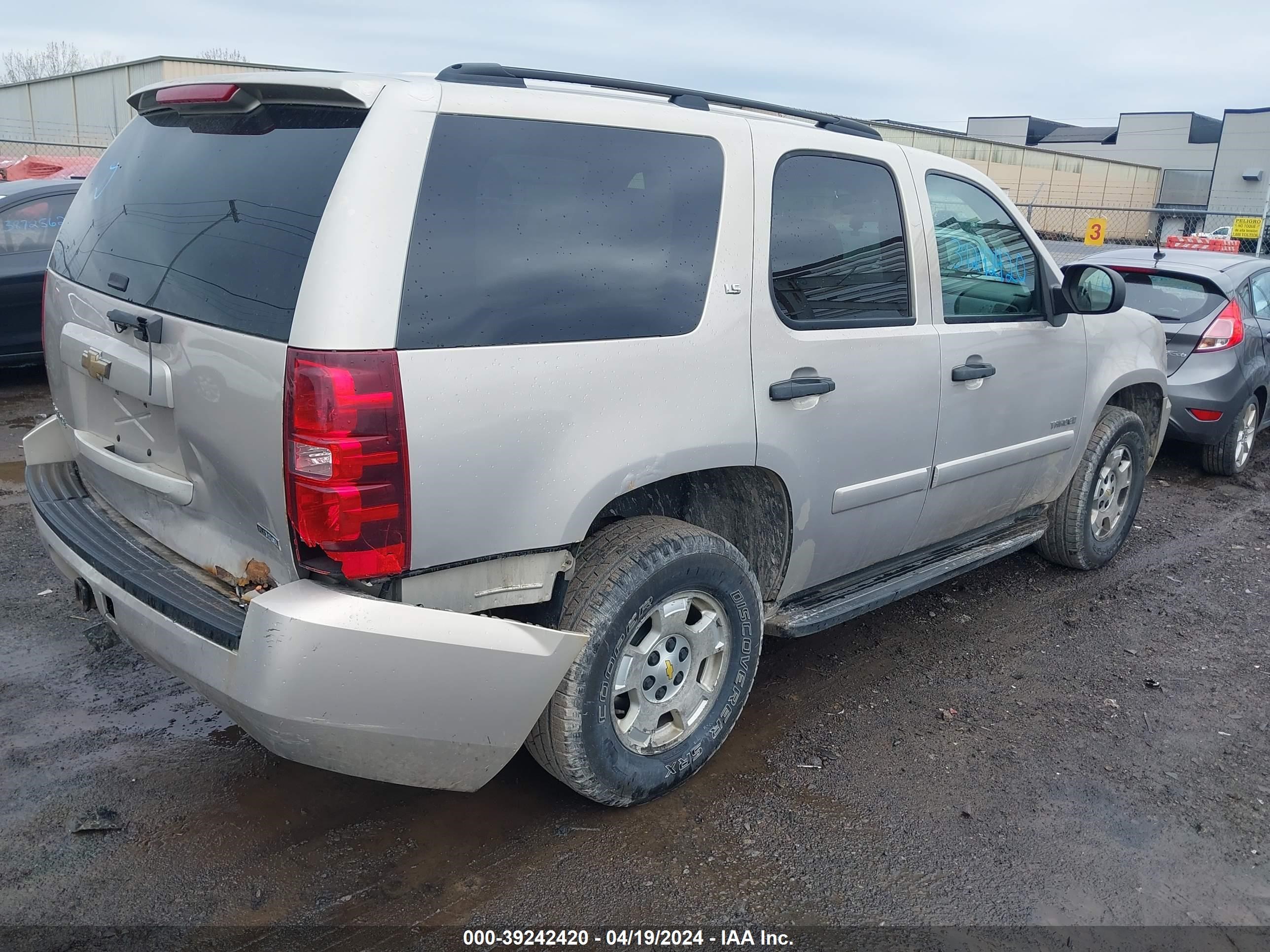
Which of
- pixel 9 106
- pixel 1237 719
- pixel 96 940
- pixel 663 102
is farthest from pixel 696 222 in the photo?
pixel 9 106

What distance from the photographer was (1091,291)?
14.2 ft

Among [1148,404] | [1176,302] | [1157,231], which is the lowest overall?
[1148,404]

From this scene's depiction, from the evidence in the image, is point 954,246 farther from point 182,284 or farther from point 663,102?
point 182,284

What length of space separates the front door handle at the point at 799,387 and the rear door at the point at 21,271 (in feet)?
22.2

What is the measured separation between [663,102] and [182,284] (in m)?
1.50

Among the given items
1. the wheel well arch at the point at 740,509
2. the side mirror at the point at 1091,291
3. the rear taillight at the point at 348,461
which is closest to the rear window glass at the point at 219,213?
the rear taillight at the point at 348,461

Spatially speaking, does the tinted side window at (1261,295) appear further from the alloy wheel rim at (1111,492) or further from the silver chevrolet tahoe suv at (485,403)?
the silver chevrolet tahoe suv at (485,403)

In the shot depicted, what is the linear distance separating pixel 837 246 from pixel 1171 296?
17.3 ft

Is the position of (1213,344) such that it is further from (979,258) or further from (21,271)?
(21,271)

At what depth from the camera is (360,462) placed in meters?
2.25

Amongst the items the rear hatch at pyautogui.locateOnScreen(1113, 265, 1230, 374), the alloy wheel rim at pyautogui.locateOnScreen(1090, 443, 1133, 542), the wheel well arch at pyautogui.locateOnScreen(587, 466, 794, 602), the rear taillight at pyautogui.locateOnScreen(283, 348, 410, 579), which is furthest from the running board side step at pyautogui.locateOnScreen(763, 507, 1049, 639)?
the rear hatch at pyautogui.locateOnScreen(1113, 265, 1230, 374)

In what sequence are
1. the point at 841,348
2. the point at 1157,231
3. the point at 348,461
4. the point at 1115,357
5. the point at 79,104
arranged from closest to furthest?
1. the point at 348,461
2. the point at 841,348
3. the point at 1115,357
4. the point at 1157,231
5. the point at 79,104

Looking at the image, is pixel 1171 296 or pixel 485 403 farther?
pixel 1171 296

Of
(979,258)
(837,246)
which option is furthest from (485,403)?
(979,258)
